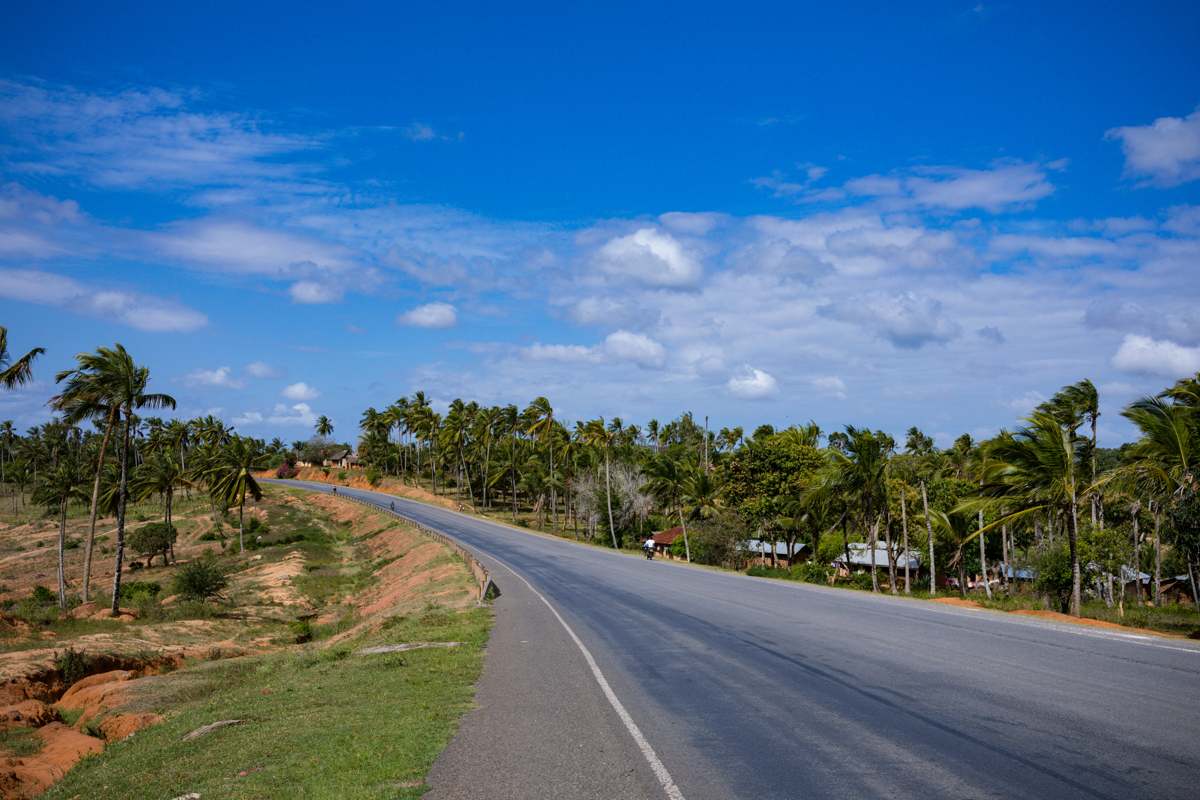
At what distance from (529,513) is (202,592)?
69431 millimetres

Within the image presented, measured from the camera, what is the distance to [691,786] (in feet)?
20.6

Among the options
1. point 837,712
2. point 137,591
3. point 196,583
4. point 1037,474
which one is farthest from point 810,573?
point 137,591

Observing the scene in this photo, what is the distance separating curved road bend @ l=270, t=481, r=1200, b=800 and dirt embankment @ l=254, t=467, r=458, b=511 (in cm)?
7720

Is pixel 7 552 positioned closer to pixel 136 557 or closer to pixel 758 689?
pixel 136 557

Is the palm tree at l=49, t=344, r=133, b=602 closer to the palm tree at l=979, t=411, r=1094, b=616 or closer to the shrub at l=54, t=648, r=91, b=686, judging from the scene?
the shrub at l=54, t=648, r=91, b=686

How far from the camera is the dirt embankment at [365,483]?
9638 cm

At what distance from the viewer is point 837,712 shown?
845 cm

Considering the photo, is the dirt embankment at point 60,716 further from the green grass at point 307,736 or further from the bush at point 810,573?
the bush at point 810,573

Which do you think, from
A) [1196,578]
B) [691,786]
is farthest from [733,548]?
[691,786]

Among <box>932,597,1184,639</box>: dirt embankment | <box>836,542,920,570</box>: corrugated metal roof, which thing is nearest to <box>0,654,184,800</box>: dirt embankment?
<box>932,597,1184,639</box>: dirt embankment

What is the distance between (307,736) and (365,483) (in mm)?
111620

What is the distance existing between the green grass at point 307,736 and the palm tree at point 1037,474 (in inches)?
664

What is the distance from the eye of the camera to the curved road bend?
6.29 metres

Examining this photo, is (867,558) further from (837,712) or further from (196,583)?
(837,712)
